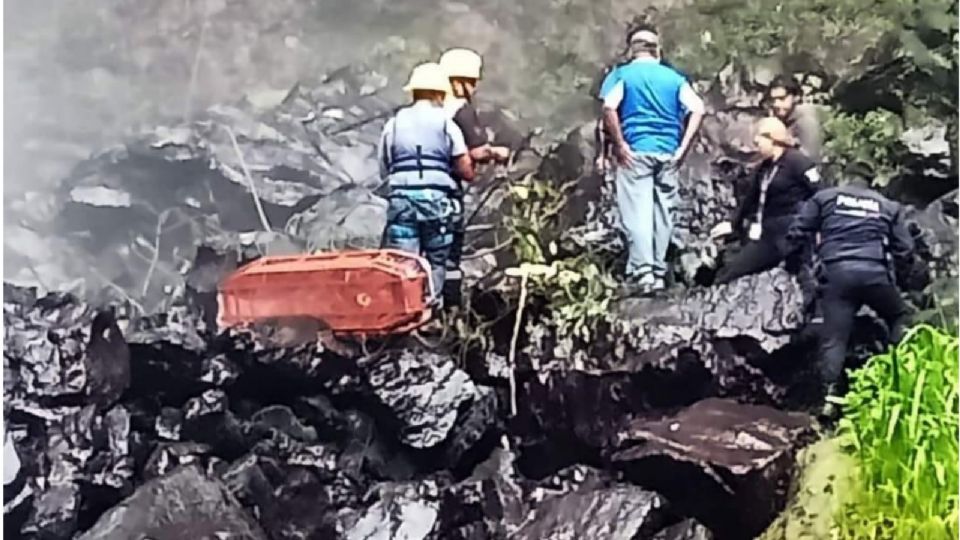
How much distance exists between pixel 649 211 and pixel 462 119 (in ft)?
0.73

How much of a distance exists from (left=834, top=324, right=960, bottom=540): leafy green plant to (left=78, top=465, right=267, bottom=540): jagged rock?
63cm

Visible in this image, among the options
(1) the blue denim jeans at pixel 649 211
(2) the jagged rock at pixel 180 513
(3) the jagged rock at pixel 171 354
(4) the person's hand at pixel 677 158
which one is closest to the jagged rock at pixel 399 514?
(2) the jagged rock at pixel 180 513

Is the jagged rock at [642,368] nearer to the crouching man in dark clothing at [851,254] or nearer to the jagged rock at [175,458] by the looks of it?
the crouching man in dark clothing at [851,254]

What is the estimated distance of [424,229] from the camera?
1294mm

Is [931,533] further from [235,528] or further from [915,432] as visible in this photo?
[235,528]

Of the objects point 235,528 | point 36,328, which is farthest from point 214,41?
point 235,528

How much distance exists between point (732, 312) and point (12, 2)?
2.71ft

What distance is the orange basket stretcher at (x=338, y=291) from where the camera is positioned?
4.20 ft

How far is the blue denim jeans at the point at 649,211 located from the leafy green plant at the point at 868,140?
173mm

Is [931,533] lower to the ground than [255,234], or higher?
lower

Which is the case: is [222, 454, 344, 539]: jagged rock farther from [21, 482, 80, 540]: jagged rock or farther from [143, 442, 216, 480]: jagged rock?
[21, 482, 80, 540]: jagged rock

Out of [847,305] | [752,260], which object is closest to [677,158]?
[752,260]

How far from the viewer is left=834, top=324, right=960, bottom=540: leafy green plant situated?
4.17ft

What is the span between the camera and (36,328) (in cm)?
127
